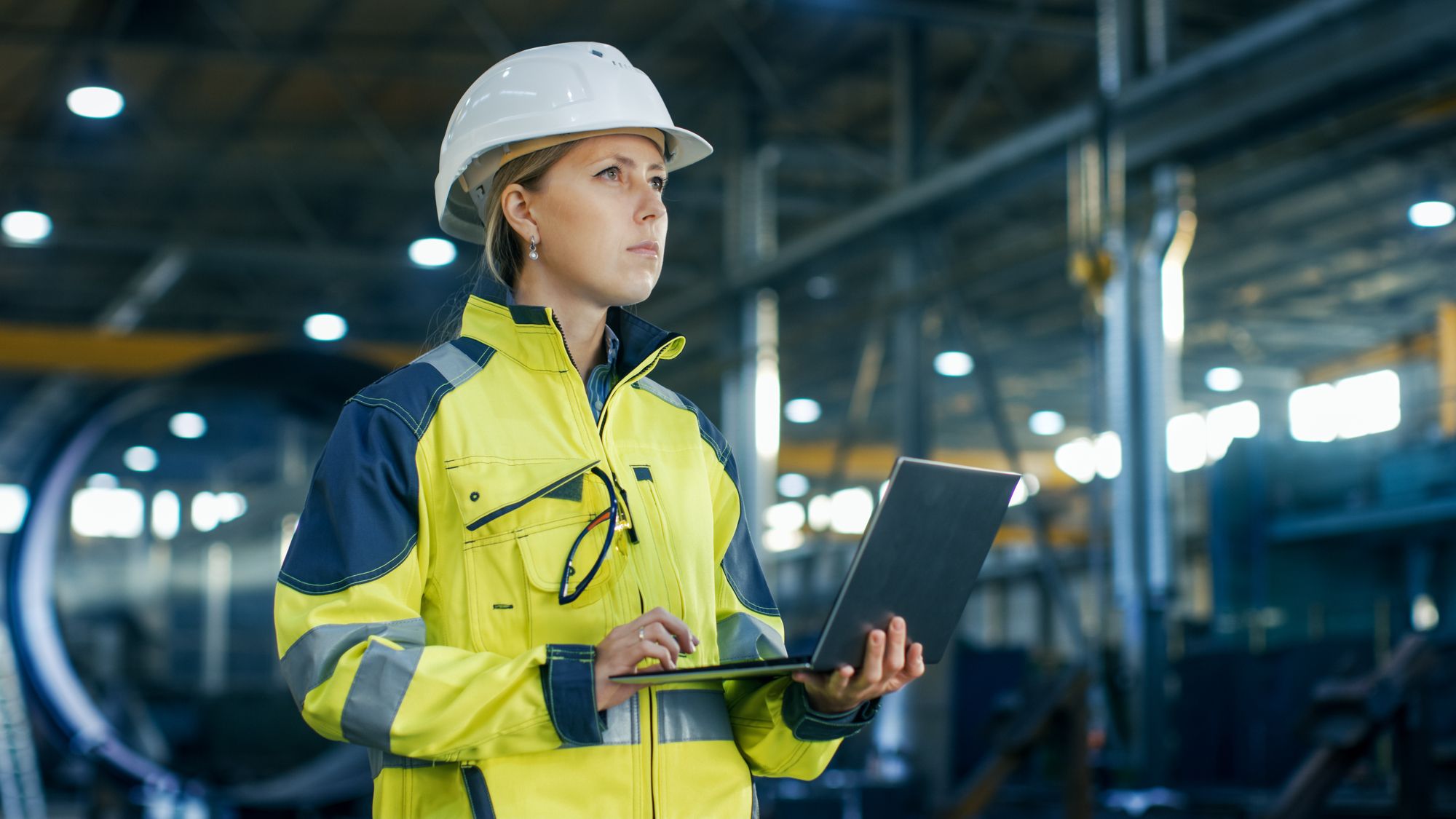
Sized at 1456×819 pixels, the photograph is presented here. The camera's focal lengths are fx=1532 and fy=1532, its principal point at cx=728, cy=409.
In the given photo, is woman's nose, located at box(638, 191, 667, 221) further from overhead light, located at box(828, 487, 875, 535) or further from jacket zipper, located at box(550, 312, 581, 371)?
overhead light, located at box(828, 487, 875, 535)

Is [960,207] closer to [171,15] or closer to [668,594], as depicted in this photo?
[171,15]

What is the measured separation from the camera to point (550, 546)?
185 centimetres

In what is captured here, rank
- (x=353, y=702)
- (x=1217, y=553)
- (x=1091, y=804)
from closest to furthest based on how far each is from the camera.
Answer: (x=353, y=702)
(x=1091, y=804)
(x=1217, y=553)

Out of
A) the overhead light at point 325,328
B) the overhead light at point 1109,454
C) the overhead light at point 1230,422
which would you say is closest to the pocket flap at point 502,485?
the overhead light at point 1109,454

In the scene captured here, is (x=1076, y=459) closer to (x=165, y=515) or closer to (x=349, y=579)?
(x=165, y=515)

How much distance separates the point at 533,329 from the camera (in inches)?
77.8

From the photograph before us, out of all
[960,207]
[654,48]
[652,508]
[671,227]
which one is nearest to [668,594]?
[652,508]

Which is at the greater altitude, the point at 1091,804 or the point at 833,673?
the point at 833,673

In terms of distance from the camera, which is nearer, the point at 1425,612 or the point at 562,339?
the point at 562,339

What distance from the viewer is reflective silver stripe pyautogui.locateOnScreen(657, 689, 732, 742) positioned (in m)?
1.87

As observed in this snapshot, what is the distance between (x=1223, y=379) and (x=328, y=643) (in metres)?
26.1

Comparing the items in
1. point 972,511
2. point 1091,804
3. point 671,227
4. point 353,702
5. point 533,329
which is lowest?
point 1091,804

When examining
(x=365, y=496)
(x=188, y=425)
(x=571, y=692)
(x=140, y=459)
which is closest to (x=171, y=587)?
(x=140, y=459)

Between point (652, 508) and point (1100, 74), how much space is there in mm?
8504
